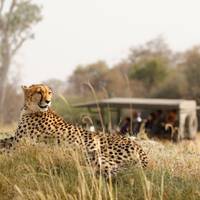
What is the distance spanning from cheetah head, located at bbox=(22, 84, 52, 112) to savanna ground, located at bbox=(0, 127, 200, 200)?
0.64 m

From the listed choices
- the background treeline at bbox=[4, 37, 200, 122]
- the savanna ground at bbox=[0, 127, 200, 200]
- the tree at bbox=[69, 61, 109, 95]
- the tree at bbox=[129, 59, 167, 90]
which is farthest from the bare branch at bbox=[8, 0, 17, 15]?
the savanna ground at bbox=[0, 127, 200, 200]

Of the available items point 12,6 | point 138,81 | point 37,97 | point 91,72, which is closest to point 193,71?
point 138,81

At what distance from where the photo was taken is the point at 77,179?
453 centimetres

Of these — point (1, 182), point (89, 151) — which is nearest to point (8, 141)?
point (89, 151)

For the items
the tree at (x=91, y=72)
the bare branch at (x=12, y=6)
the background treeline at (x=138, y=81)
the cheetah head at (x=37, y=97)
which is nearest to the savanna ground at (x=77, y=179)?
the cheetah head at (x=37, y=97)

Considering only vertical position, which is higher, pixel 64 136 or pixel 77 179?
pixel 64 136

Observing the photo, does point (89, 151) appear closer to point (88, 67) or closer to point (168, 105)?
point (168, 105)

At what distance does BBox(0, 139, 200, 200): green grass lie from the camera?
13.4 feet

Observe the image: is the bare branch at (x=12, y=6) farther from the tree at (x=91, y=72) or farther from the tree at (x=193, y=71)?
the tree at (x=193, y=71)

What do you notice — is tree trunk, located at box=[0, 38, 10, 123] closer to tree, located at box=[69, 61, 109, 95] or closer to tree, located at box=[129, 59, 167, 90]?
tree, located at box=[69, 61, 109, 95]

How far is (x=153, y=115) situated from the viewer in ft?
69.2

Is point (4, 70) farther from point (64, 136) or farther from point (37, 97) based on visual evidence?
point (64, 136)

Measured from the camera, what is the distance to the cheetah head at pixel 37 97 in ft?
19.6

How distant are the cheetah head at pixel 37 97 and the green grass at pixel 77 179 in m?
0.72
